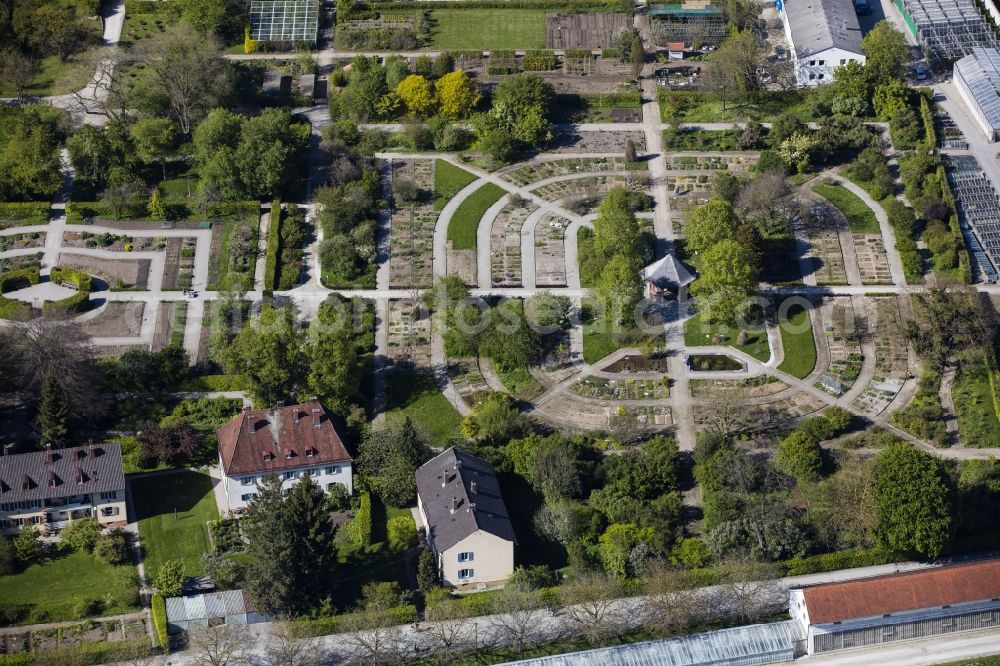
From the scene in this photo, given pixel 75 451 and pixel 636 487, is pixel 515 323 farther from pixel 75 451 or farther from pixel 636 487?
pixel 75 451

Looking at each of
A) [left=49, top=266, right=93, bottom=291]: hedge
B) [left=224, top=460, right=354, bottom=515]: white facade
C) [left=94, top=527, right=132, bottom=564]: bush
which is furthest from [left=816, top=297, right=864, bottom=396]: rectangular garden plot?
[left=49, top=266, right=93, bottom=291]: hedge

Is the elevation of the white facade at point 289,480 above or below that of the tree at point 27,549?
above

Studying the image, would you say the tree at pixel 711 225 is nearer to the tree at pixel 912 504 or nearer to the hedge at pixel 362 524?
the tree at pixel 912 504

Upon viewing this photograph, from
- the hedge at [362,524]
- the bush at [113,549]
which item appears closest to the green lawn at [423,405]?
the hedge at [362,524]

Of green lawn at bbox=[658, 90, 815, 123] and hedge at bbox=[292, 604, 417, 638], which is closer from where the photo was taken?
hedge at bbox=[292, 604, 417, 638]

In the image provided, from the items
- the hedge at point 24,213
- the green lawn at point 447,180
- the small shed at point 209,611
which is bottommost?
the small shed at point 209,611

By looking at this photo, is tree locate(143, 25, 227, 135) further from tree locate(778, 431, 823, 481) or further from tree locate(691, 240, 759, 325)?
tree locate(778, 431, 823, 481)
